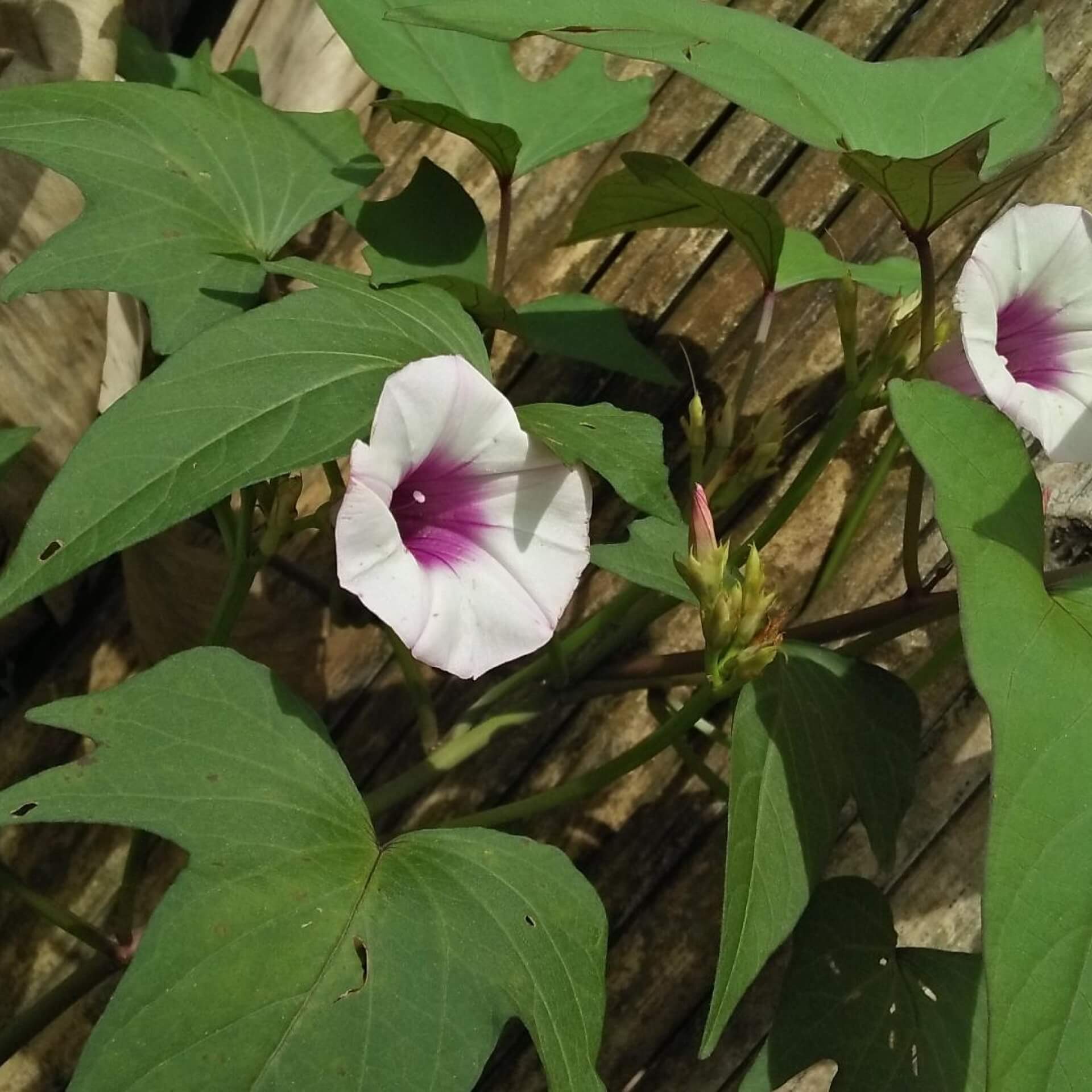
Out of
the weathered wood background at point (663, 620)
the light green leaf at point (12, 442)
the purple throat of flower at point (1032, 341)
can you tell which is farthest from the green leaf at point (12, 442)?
the purple throat of flower at point (1032, 341)

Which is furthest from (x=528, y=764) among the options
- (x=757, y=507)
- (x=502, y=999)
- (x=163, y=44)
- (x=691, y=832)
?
(x=163, y=44)

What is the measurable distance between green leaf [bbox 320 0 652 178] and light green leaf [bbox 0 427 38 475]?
Result: 39cm

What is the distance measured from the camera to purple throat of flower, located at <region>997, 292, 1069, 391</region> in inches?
32.9

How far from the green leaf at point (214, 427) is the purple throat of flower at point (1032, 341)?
45cm

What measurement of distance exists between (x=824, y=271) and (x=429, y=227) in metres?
0.34

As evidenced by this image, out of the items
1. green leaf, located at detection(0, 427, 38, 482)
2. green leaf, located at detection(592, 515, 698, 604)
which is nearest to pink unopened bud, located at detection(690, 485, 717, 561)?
green leaf, located at detection(592, 515, 698, 604)

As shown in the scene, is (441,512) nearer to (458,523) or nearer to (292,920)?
(458,523)

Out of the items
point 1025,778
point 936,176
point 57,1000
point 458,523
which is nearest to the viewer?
point 1025,778

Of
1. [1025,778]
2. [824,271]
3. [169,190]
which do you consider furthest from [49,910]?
[824,271]

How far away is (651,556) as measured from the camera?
825mm

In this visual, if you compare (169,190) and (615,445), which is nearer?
(615,445)

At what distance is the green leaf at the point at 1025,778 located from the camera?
550 millimetres

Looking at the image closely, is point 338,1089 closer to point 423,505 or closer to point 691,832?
point 423,505

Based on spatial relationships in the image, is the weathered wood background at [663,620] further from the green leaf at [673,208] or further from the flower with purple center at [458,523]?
the flower with purple center at [458,523]
